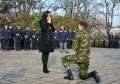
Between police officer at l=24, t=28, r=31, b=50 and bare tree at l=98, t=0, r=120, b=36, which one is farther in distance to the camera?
bare tree at l=98, t=0, r=120, b=36

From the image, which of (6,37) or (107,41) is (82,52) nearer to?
(6,37)

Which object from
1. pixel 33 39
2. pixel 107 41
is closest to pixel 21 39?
pixel 33 39

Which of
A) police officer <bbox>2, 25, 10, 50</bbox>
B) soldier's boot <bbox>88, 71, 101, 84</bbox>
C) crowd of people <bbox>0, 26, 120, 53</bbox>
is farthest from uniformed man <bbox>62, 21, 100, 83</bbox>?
police officer <bbox>2, 25, 10, 50</bbox>

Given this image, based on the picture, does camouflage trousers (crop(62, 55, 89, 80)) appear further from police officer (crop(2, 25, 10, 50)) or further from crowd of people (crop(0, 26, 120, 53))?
police officer (crop(2, 25, 10, 50))

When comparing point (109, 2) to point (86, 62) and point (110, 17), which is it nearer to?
point (110, 17)

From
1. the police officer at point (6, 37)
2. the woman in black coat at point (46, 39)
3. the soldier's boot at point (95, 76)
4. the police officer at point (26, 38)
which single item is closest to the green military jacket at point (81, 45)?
the soldier's boot at point (95, 76)

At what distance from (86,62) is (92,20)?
42050 mm

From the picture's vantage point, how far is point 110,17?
1971 inches

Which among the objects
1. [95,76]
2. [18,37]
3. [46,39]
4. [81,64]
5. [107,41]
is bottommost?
[107,41]

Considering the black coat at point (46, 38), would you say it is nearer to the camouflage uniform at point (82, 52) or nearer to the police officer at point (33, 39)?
the camouflage uniform at point (82, 52)

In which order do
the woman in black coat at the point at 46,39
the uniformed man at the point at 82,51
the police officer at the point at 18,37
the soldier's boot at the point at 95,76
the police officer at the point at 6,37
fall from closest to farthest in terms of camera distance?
the uniformed man at the point at 82,51 → the soldier's boot at the point at 95,76 → the woman in black coat at the point at 46,39 → the police officer at the point at 6,37 → the police officer at the point at 18,37

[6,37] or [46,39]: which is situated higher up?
[46,39]

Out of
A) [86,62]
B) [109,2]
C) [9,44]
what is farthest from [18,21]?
[86,62]

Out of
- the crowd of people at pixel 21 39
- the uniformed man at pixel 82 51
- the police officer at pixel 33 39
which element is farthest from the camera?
the police officer at pixel 33 39
